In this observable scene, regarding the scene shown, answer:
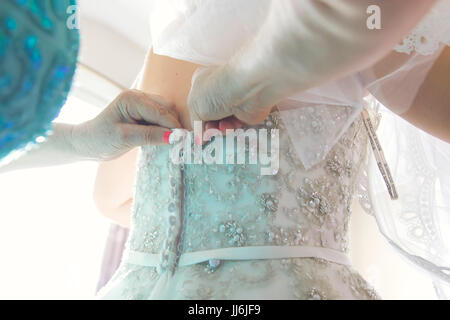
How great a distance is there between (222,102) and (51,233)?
2.26 m

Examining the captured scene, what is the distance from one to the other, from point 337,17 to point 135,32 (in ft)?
7.91

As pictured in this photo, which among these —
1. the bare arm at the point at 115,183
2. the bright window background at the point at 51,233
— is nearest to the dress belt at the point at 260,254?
the bare arm at the point at 115,183

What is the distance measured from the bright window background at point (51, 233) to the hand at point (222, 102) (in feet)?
5.78

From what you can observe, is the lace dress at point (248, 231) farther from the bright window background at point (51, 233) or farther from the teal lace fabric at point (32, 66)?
the bright window background at point (51, 233)

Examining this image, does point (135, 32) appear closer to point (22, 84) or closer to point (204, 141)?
point (204, 141)

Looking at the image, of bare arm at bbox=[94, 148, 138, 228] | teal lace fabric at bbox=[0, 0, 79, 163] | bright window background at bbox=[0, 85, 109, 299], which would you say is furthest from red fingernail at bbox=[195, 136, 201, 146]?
bright window background at bbox=[0, 85, 109, 299]

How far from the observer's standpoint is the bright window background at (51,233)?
2186 mm

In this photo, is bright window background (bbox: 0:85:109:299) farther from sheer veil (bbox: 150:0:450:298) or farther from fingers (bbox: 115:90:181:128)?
sheer veil (bbox: 150:0:450:298)

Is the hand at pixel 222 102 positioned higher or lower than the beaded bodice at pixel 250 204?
higher

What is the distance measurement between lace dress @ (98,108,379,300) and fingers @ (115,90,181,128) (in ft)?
0.17

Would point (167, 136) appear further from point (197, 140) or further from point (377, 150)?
point (377, 150)

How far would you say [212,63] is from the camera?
517mm

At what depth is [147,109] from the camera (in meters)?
0.58

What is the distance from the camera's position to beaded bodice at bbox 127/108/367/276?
47cm
